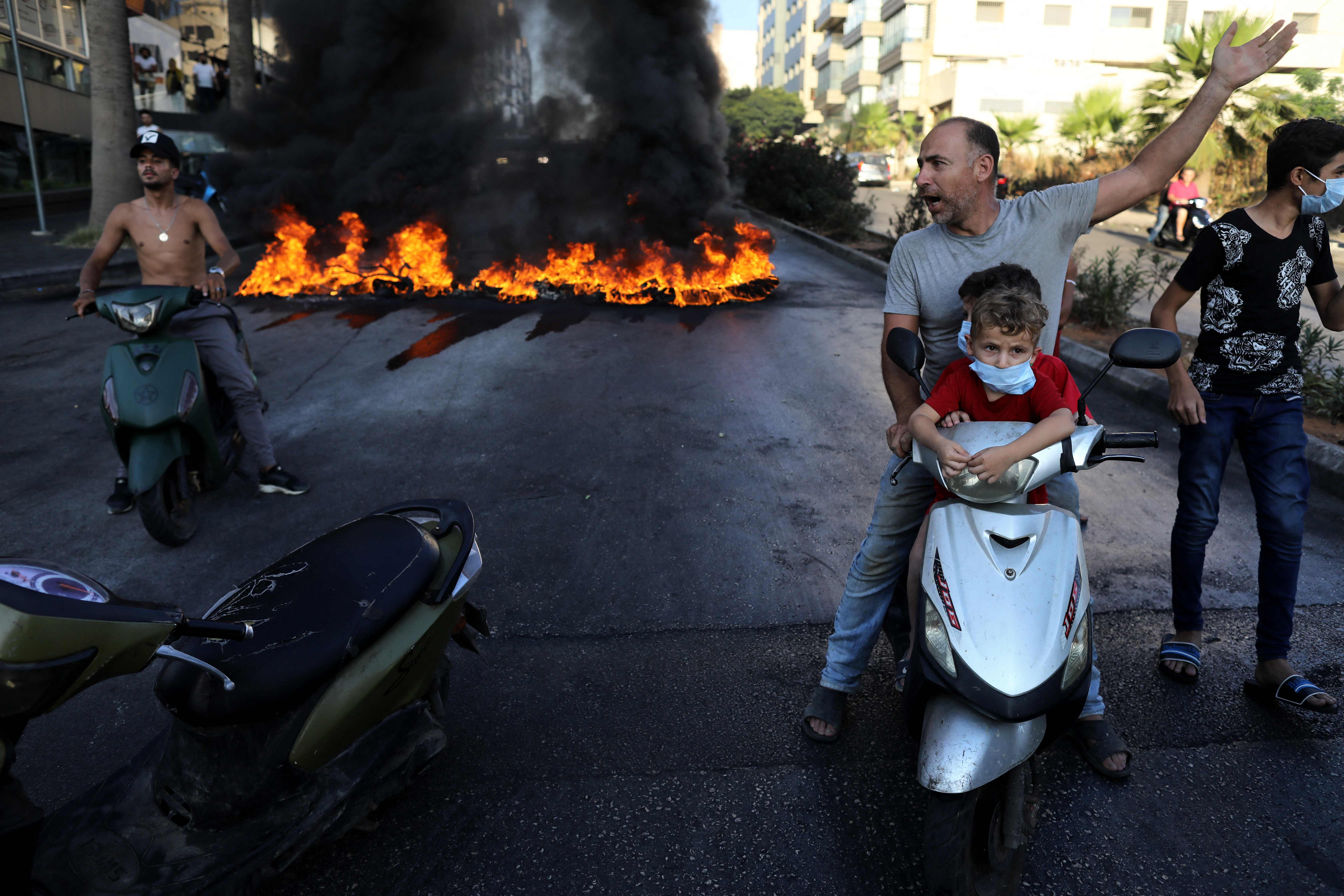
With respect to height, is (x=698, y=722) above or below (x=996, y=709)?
below

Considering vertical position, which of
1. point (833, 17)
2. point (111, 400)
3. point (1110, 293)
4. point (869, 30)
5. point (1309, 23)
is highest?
point (833, 17)

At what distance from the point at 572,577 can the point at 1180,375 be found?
8.57 feet

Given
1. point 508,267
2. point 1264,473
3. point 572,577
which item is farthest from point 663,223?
point 1264,473

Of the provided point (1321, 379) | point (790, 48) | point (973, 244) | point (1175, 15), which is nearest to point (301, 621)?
point (973, 244)

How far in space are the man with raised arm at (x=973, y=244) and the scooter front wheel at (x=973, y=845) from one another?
711 mm

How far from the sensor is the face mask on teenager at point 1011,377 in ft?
7.78

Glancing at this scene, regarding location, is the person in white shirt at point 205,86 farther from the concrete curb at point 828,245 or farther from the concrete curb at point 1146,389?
the concrete curb at point 1146,389

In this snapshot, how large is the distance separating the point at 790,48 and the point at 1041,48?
5325cm

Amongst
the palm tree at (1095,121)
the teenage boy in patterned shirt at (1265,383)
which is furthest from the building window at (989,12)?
the teenage boy in patterned shirt at (1265,383)

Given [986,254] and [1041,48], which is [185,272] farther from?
[1041,48]

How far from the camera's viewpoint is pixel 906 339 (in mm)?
2477

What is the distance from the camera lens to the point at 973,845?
2186 mm

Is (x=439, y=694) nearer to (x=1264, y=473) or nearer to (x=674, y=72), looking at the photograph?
(x=1264, y=473)

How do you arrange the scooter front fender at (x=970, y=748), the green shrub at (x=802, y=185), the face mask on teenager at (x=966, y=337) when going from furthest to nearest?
the green shrub at (x=802, y=185) < the face mask on teenager at (x=966, y=337) < the scooter front fender at (x=970, y=748)
